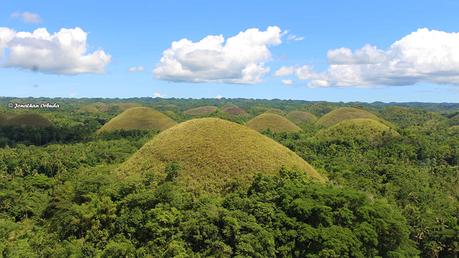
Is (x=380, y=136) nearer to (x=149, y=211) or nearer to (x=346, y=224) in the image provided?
(x=346, y=224)

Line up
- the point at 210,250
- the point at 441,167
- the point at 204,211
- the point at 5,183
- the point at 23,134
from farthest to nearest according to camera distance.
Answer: the point at 23,134 → the point at 441,167 → the point at 5,183 → the point at 204,211 → the point at 210,250

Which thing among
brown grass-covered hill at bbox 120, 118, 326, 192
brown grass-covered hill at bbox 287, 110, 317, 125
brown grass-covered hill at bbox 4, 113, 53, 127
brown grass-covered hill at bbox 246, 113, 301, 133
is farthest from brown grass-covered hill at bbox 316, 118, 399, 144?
brown grass-covered hill at bbox 287, 110, 317, 125

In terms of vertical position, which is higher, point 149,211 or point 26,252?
point 149,211

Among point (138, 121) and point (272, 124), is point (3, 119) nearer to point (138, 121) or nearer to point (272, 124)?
point (138, 121)

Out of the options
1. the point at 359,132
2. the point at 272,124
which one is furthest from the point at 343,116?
the point at 359,132

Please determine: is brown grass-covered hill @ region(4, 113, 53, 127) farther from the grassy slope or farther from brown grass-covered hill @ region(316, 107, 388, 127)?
brown grass-covered hill @ region(316, 107, 388, 127)

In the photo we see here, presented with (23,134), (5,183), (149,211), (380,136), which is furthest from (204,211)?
(23,134)
